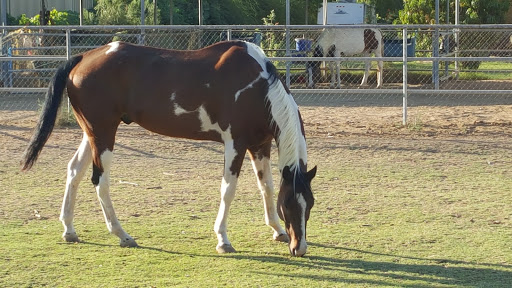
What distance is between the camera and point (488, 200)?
6.91 m

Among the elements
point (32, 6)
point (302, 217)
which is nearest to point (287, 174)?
point (302, 217)

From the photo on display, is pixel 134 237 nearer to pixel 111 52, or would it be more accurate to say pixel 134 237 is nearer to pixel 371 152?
pixel 111 52

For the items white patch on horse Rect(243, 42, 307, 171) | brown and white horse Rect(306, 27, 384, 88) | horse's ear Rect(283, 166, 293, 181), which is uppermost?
brown and white horse Rect(306, 27, 384, 88)

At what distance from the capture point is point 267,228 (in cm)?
603

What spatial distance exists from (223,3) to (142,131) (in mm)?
17312

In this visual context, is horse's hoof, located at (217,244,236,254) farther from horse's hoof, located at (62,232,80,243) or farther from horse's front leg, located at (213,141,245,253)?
horse's hoof, located at (62,232,80,243)

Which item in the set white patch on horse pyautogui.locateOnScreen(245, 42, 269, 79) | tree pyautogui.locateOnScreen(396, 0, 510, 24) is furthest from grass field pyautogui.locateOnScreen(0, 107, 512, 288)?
tree pyautogui.locateOnScreen(396, 0, 510, 24)

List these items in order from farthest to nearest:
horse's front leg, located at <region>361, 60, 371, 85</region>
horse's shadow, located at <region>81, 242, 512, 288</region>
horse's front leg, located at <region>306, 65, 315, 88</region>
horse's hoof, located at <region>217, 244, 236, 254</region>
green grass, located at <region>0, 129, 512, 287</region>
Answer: horse's front leg, located at <region>361, 60, 371, 85</region> < horse's front leg, located at <region>306, 65, 315, 88</region> < horse's hoof, located at <region>217, 244, 236, 254</region> < green grass, located at <region>0, 129, 512, 287</region> < horse's shadow, located at <region>81, 242, 512, 288</region>

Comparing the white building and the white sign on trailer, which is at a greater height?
the white building

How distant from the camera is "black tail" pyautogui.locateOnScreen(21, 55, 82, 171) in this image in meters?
5.62

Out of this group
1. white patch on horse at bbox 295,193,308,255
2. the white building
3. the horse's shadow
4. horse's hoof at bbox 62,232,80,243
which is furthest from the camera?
the white building

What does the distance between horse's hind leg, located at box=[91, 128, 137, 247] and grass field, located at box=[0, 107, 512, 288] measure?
14cm

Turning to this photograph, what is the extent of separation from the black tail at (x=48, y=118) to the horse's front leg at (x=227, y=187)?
1385mm

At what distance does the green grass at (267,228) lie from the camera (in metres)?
4.82
